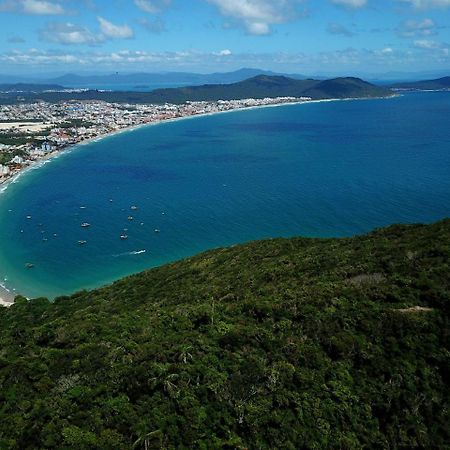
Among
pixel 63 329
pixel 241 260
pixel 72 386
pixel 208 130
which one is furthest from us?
pixel 208 130

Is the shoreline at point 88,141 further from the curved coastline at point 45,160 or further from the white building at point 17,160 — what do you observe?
the white building at point 17,160

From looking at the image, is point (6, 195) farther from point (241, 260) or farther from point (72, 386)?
point (72, 386)

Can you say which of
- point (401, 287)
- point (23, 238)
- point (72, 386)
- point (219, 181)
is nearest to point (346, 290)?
point (401, 287)

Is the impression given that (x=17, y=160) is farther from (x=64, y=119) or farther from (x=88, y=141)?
(x=64, y=119)

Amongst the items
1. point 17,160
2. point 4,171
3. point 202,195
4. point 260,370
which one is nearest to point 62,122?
point 17,160

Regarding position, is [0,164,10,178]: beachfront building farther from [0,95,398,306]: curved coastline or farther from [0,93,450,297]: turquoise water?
[0,93,450,297]: turquoise water

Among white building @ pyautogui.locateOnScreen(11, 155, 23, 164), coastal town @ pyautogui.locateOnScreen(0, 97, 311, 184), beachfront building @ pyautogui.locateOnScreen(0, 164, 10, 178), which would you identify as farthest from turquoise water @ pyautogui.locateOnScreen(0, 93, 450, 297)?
coastal town @ pyautogui.locateOnScreen(0, 97, 311, 184)

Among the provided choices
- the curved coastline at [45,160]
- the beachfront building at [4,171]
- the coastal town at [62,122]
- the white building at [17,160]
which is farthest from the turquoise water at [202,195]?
the coastal town at [62,122]
